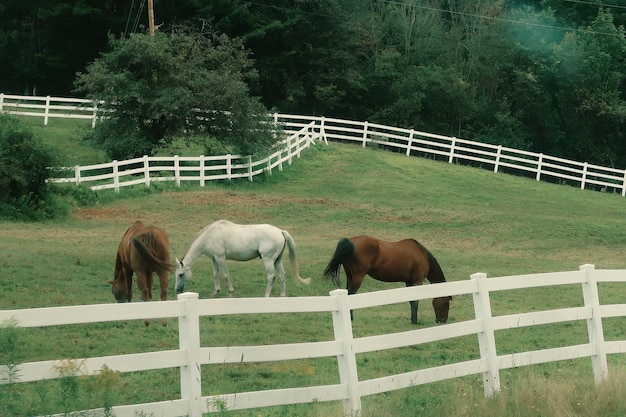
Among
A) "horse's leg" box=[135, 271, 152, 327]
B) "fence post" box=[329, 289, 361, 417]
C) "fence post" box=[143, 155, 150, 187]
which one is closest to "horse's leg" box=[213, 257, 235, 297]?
"horse's leg" box=[135, 271, 152, 327]

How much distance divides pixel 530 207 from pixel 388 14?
3292cm

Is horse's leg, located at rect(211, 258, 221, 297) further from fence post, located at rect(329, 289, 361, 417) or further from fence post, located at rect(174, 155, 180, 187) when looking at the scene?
fence post, located at rect(174, 155, 180, 187)

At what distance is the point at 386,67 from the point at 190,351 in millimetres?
51120

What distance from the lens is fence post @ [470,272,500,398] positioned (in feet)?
29.7

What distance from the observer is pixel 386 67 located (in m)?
56.9

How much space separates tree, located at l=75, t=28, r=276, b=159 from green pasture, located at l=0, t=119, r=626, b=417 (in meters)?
1.97

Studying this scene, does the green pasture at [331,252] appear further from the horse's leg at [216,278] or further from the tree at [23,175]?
the tree at [23,175]

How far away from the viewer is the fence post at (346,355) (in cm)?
777

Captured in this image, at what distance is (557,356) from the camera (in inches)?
384

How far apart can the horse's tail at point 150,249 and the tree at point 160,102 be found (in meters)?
18.5

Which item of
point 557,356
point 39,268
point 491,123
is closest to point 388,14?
point 491,123

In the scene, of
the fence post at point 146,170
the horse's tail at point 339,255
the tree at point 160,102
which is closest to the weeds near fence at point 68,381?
the horse's tail at point 339,255

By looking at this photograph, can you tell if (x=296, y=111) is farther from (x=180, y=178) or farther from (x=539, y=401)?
(x=539, y=401)

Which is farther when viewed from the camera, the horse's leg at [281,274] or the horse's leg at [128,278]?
the horse's leg at [281,274]
